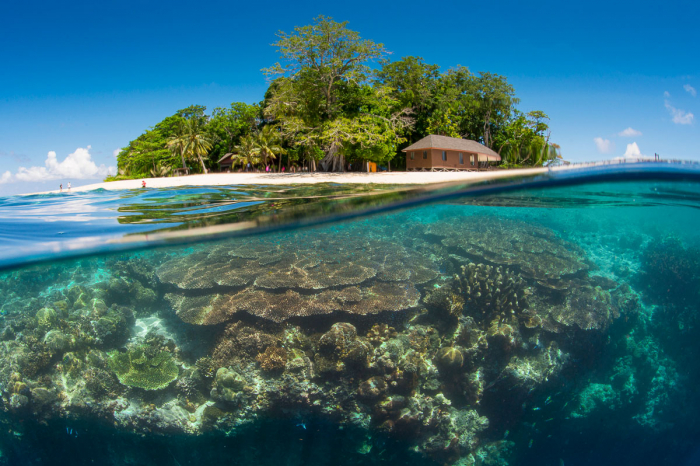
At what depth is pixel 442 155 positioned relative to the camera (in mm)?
34562

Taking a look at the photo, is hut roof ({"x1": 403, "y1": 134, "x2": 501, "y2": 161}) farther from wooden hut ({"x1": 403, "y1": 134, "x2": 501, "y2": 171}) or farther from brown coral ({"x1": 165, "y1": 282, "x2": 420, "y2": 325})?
brown coral ({"x1": 165, "y1": 282, "x2": 420, "y2": 325})

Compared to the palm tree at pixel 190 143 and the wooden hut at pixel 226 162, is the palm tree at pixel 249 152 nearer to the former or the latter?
the palm tree at pixel 190 143

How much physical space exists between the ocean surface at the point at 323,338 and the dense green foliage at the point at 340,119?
16.2 metres

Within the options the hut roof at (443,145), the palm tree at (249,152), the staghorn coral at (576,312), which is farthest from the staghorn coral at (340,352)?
the palm tree at (249,152)

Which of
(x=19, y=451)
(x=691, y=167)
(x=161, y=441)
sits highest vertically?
(x=691, y=167)

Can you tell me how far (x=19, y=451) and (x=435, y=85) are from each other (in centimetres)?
5110

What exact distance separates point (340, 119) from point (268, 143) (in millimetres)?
19778

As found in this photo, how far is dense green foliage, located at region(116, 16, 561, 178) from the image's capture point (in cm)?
→ 2672

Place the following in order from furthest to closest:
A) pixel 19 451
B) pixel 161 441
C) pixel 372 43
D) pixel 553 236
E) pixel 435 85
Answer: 1. pixel 435 85
2. pixel 372 43
3. pixel 553 236
4. pixel 19 451
5. pixel 161 441

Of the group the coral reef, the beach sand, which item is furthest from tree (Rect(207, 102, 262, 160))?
the coral reef

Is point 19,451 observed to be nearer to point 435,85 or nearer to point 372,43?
point 372,43

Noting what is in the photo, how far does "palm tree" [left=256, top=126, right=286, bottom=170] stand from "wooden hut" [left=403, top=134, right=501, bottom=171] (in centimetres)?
1543

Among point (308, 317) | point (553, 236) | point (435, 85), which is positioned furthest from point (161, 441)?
point (435, 85)

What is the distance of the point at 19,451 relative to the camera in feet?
21.2
